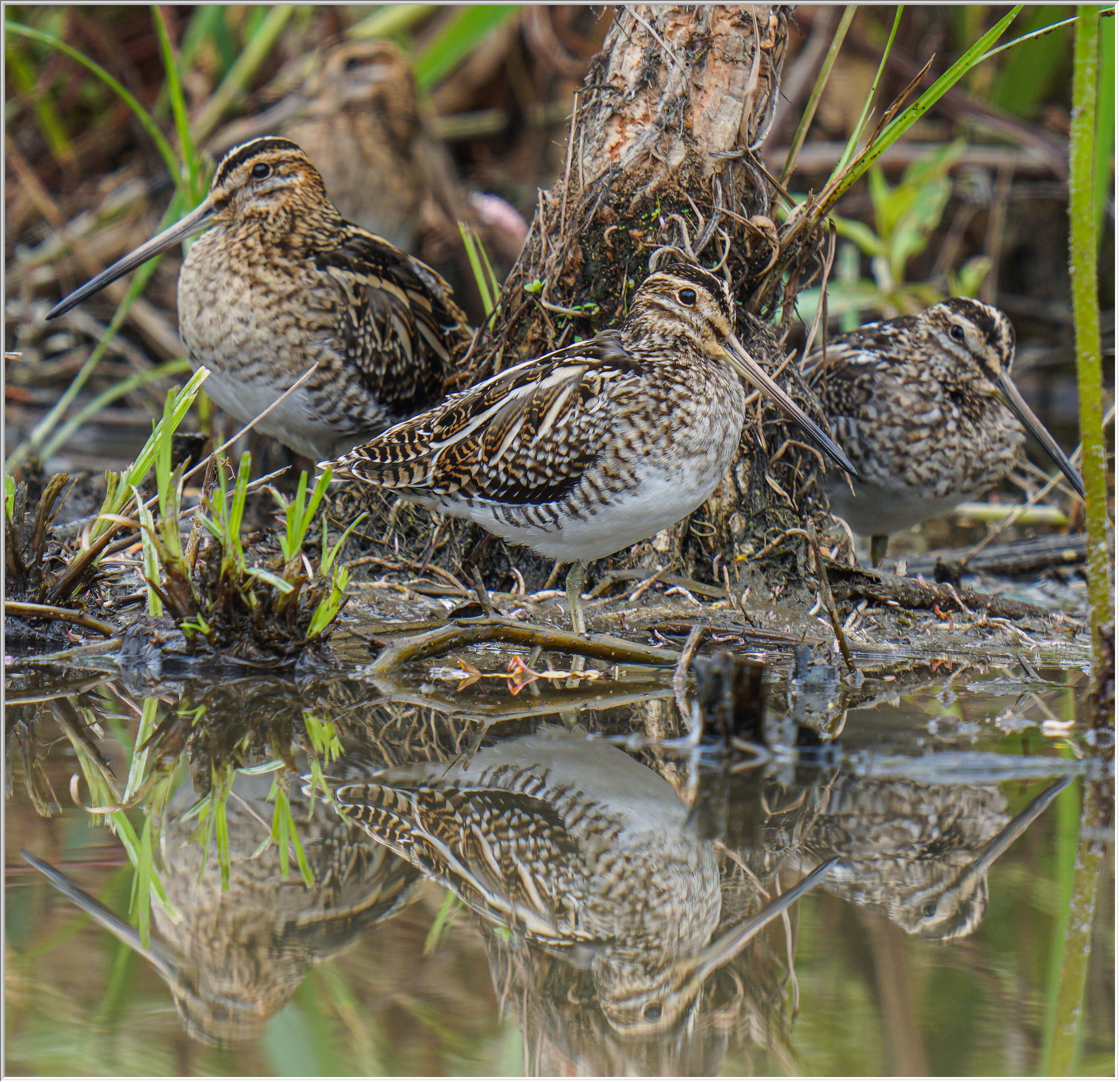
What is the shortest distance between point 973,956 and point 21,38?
27.0 feet

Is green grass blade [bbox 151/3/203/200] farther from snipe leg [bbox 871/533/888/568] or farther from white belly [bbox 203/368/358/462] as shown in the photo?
snipe leg [bbox 871/533/888/568]

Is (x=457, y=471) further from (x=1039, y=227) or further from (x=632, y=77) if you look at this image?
(x=1039, y=227)

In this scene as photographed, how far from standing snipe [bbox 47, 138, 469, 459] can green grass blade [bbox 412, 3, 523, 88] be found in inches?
125

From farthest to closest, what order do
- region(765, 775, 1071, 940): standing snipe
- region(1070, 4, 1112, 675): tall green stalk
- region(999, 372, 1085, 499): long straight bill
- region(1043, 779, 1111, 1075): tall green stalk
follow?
region(999, 372, 1085, 499): long straight bill < region(1070, 4, 1112, 675): tall green stalk < region(765, 775, 1071, 940): standing snipe < region(1043, 779, 1111, 1075): tall green stalk

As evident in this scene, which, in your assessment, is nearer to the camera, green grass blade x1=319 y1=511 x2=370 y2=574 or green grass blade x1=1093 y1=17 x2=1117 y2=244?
green grass blade x1=319 y1=511 x2=370 y2=574

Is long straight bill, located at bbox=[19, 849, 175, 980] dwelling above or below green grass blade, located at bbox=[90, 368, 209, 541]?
below

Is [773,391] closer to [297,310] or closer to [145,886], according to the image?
A: [297,310]

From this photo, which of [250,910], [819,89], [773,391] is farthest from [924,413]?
[250,910]

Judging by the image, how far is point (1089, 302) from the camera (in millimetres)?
3020

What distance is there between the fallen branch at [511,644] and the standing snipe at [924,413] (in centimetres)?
163

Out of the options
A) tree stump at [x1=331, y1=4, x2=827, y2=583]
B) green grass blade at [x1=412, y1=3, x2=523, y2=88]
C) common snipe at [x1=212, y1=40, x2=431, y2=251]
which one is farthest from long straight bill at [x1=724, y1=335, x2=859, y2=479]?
common snipe at [x1=212, y1=40, x2=431, y2=251]

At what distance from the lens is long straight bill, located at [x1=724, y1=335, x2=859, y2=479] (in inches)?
163

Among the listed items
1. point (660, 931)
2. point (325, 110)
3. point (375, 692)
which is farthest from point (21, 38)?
point (660, 931)

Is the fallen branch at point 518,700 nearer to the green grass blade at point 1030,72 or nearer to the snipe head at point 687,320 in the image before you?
the snipe head at point 687,320
